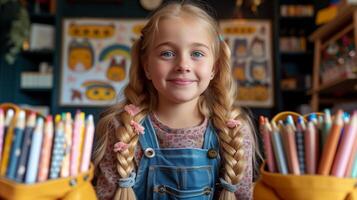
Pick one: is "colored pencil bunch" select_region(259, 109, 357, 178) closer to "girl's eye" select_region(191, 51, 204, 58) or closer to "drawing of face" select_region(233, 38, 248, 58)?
"girl's eye" select_region(191, 51, 204, 58)

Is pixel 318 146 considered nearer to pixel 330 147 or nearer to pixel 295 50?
pixel 330 147

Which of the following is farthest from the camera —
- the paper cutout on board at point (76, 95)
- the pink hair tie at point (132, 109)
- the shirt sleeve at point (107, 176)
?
the paper cutout on board at point (76, 95)

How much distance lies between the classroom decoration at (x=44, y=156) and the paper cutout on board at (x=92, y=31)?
2.29 meters

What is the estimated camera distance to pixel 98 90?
2607 mm

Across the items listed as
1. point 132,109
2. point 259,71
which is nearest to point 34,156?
point 132,109

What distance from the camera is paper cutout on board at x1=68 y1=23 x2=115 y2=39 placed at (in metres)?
2.64

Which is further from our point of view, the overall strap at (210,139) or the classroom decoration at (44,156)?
the overall strap at (210,139)

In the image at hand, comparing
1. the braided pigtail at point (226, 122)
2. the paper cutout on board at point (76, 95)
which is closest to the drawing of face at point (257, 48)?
the paper cutout on board at point (76, 95)

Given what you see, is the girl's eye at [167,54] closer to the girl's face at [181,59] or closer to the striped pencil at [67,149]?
the girl's face at [181,59]

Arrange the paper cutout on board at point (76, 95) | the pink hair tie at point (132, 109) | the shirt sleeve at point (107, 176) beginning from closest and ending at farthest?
the shirt sleeve at point (107, 176)
the pink hair tie at point (132, 109)
the paper cutout on board at point (76, 95)

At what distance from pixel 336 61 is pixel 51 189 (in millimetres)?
1928

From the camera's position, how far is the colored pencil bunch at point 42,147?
0.40 m

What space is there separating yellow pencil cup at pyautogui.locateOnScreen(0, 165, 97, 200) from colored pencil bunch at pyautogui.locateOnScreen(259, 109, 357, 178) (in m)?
0.23

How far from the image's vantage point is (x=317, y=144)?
425 millimetres
